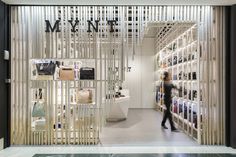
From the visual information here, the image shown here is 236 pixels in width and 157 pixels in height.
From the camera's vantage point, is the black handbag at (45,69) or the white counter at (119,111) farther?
the white counter at (119,111)

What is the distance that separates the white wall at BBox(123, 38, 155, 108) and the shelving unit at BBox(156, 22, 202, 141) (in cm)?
327

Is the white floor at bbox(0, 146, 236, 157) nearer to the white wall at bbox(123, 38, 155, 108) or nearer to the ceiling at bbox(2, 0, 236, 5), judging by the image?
the ceiling at bbox(2, 0, 236, 5)

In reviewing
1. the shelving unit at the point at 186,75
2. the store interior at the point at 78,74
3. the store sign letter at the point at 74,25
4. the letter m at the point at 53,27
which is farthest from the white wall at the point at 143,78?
the letter m at the point at 53,27

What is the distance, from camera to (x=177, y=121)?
766 centimetres

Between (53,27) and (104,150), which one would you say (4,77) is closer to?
(53,27)

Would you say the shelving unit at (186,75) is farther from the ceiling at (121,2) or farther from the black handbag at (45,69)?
the black handbag at (45,69)

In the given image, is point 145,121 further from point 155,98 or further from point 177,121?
point 155,98

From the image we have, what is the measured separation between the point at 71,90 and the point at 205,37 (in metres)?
2.98

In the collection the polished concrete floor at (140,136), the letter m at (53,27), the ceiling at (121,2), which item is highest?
Answer: the ceiling at (121,2)

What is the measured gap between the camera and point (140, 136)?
606 centimetres

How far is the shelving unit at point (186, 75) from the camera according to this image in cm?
572

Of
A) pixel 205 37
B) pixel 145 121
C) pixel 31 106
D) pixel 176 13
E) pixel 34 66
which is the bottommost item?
pixel 145 121

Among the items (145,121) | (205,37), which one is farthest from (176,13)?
(145,121)

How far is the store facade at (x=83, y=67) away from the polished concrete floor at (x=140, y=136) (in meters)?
0.49
